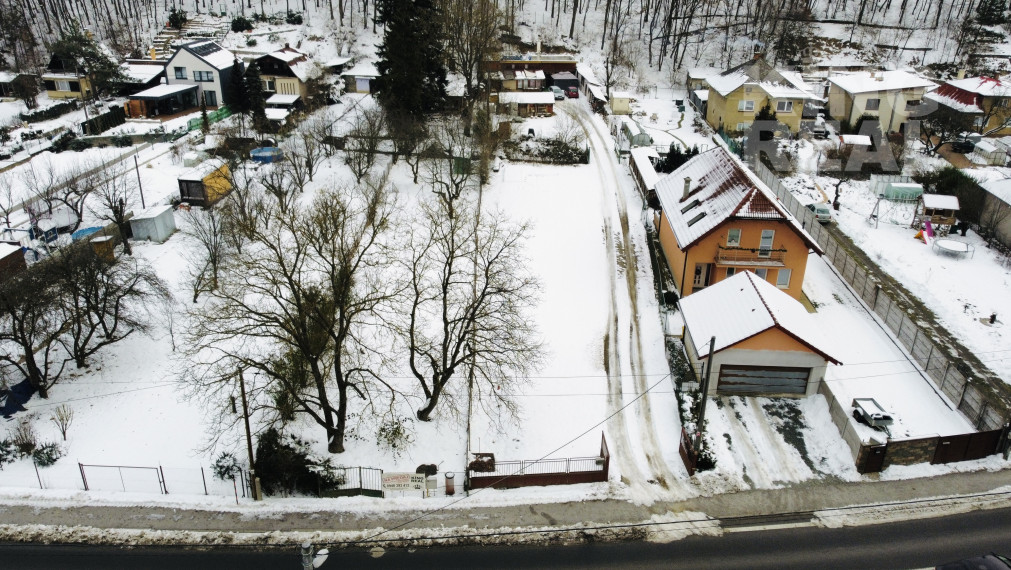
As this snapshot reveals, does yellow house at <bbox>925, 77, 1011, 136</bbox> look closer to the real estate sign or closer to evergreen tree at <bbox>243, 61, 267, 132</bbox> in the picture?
the real estate sign

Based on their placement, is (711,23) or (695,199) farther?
(711,23)

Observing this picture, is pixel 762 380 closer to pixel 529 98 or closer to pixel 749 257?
pixel 749 257

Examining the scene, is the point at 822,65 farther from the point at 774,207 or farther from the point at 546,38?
the point at 774,207

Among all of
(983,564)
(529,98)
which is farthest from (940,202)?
(529,98)

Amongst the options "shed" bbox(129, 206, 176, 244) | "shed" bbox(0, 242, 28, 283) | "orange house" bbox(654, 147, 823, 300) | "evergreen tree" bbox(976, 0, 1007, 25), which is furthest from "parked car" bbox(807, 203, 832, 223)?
"evergreen tree" bbox(976, 0, 1007, 25)

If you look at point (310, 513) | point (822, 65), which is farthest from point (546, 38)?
point (310, 513)
